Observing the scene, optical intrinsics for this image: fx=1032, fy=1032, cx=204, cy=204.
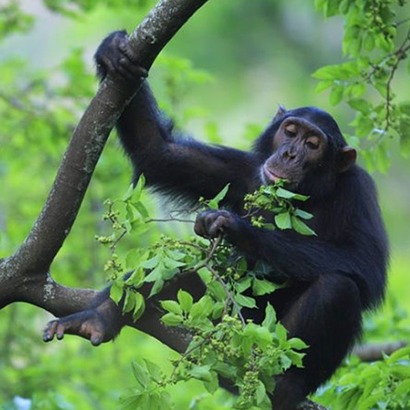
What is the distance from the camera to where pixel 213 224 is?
546cm

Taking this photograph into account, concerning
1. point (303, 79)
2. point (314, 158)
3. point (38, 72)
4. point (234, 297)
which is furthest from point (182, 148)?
point (303, 79)

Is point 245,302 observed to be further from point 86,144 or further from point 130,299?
point 86,144

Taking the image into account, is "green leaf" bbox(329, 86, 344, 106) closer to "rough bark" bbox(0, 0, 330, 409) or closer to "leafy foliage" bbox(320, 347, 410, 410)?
"rough bark" bbox(0, 0, 330, 409)

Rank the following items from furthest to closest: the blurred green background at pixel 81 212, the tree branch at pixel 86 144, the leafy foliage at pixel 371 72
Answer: the blurred green background at pixel 81 212
the leafy foliage at pixel 371 72
the tree branch at pixel 86 144

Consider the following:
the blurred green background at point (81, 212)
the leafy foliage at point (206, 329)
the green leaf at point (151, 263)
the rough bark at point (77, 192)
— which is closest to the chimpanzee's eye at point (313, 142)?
the blurred green background at point (81, 212)

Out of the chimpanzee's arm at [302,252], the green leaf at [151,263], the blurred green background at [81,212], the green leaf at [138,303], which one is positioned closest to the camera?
the green leaf at [151,263]

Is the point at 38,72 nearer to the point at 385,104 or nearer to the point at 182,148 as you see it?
the point at 182,148

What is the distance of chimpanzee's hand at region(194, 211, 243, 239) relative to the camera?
17.9 feet

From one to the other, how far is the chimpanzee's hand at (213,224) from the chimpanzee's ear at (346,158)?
60.9 inches

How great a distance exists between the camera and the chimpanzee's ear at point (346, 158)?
269 inches

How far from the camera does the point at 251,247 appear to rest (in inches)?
227

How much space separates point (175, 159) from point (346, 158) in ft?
3.91

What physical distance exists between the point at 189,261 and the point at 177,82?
16.0 ft

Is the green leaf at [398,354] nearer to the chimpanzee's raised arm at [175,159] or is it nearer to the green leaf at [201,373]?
the green leaf at [201,373]
